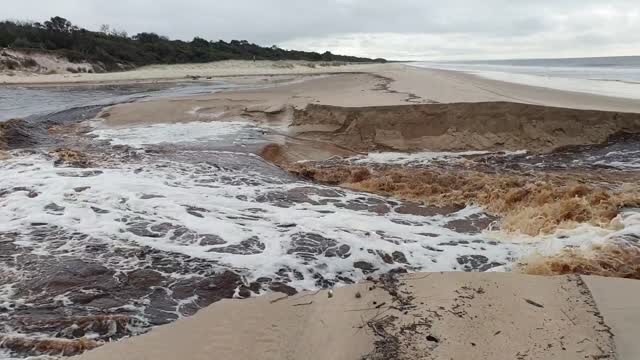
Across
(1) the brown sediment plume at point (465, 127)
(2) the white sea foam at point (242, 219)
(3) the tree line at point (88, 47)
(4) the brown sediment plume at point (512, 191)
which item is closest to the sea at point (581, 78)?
(1) the brown sediment plume at point (465, 127)

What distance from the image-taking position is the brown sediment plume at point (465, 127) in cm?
920

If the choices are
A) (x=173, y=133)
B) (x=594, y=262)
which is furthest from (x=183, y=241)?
(x=173, y=133)

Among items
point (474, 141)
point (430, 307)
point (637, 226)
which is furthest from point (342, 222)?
point (474, 141)

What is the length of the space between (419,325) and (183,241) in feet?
8.48

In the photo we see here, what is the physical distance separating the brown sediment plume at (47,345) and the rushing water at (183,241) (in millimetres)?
16

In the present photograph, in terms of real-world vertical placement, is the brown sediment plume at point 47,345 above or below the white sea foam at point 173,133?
below

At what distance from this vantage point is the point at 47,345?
2.98m

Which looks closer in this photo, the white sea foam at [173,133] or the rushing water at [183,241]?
the rushing water at [183,241]

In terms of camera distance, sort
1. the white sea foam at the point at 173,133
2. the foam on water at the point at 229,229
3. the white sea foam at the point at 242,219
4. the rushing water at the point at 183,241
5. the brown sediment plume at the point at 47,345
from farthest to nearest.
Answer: the white sea foam at the point at 173,133 < the white sea foam at the point at 242,219 < the foam on water at the point at 229,229 < the rushing water at the point at 183,241 < the brown sediment plume at the point at 47,345

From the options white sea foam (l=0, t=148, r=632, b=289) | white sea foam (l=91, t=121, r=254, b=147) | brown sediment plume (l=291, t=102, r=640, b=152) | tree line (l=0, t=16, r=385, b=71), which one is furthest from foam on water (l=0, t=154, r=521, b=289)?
tree line (l=0, t=16, r=385, b=71)

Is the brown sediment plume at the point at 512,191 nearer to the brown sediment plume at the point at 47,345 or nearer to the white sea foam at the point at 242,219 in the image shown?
the white sea foam at the point at 242,219

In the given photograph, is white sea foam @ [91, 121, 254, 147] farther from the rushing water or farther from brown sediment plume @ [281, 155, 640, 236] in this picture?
brown sediment plume @ [281, 155, 640, 236]

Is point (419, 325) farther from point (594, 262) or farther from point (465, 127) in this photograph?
point (465, 127)

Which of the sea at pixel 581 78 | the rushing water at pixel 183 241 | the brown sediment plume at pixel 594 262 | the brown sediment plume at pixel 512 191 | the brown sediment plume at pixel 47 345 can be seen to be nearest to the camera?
the brown sediment plume at pixel 47 345
